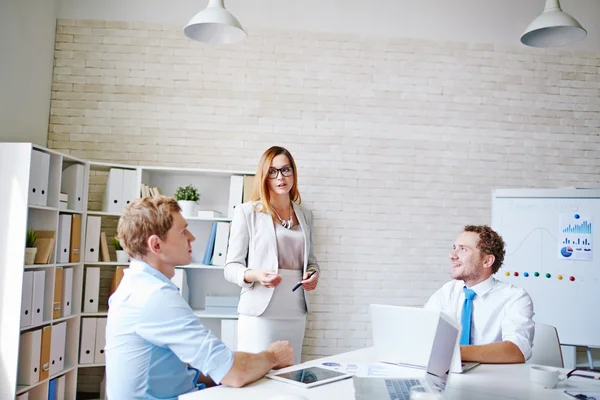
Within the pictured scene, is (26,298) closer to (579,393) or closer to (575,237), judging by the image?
(579,393)

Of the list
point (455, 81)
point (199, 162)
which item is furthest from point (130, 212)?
point (455, 81)

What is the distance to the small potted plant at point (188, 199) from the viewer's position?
13.2ft

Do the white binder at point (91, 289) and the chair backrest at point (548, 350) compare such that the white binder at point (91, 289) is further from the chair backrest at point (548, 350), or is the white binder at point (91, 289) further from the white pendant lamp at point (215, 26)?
the chair backrest at point (548, 350)

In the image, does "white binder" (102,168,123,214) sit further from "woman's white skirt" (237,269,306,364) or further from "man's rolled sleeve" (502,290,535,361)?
"man's rolled sleeve" (502,290,535,361)

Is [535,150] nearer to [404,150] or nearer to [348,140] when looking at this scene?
[404,150]

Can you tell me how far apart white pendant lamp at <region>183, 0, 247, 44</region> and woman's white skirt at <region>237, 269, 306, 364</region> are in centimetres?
147

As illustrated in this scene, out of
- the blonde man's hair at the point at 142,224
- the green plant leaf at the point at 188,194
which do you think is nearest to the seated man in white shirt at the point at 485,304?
the blonde man's hair at the point at 142,224

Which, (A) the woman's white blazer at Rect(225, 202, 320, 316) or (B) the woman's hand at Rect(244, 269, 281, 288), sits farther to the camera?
(A) the woman's white blazer at Rect(225, 202, 320, 316)

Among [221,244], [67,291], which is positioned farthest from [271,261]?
[67,291]

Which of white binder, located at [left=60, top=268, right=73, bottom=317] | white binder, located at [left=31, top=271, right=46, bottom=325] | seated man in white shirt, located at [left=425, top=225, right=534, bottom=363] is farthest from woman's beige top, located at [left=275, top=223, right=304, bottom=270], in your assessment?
white binder, located at [left=60, top=268, right=73, bottom=317]

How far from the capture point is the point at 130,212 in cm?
179

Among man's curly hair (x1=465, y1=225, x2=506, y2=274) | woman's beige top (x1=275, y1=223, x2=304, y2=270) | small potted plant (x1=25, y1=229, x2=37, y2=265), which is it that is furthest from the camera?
small potted plant (x1=25, y1=229, x2=37, y2=265)

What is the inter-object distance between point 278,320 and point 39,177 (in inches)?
68.1

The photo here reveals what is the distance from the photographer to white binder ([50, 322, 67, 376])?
11.7 feet
